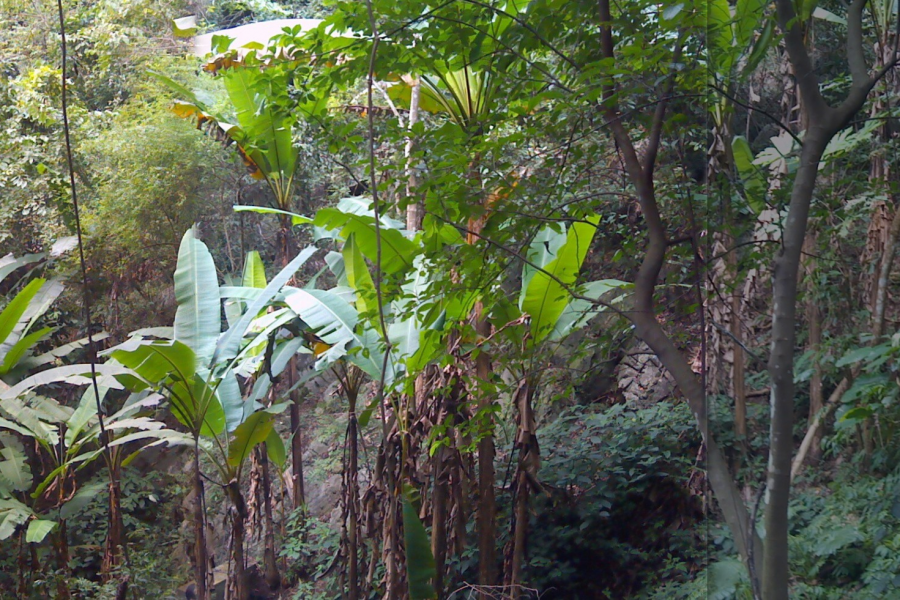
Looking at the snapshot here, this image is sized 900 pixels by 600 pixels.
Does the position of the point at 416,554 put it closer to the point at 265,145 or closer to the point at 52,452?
the point at 265,145

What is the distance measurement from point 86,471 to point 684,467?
422 centimetres

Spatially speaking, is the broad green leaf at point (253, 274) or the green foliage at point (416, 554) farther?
the broad green leaf at point (253, 274)

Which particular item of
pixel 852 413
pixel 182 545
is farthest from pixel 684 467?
pixel 182 545

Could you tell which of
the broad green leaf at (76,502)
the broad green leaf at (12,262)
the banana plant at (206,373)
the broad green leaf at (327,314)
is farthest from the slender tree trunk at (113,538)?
the broad green leaf at (12,262)

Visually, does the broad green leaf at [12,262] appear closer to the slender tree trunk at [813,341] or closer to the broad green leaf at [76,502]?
the broad green leaf at [76,502]

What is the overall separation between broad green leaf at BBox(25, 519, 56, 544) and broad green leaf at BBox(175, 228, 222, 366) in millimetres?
1157

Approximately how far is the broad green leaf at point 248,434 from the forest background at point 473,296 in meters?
0.02

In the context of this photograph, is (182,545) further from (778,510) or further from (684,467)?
(778,510)

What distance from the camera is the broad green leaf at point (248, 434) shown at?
2781mm

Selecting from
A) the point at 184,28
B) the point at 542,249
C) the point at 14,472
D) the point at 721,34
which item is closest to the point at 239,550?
the point at 14,472

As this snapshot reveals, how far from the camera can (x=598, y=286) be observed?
85.0 inches

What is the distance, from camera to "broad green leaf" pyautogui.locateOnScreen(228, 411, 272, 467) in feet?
9.12

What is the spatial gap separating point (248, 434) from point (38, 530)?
127 cm

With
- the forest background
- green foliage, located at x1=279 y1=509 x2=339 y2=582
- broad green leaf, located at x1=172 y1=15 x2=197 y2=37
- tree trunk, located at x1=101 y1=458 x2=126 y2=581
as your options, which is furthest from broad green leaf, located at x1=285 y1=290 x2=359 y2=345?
broad green leaf, located at x1=172 y1=15 x2=197 y2=37
